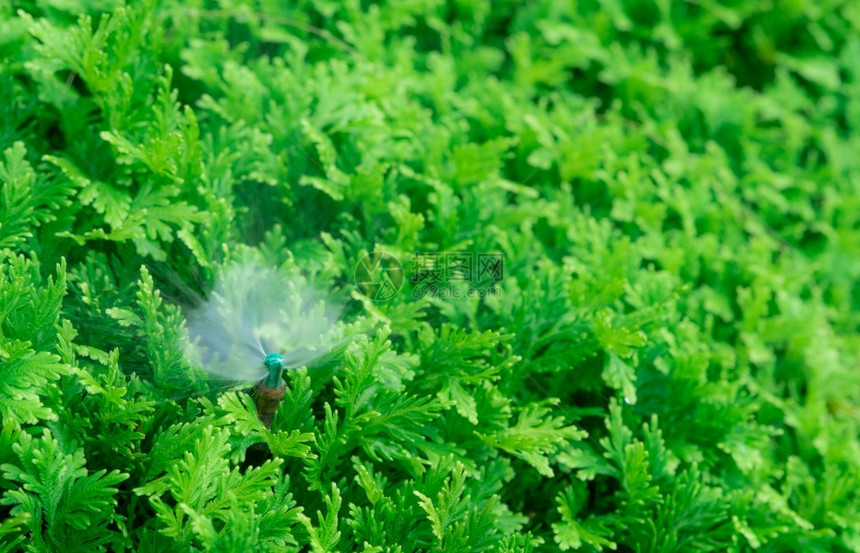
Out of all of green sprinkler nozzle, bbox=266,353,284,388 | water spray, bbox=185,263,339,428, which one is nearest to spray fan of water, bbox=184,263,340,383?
water spray, bbox=185,263,339,428

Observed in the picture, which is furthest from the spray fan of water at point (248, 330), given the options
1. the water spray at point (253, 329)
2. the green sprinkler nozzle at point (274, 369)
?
the green sprinkler nozzle at point (274, 369)

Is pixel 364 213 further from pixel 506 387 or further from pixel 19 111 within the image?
pixel 19 111

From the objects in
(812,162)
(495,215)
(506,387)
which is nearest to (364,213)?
(495,215)

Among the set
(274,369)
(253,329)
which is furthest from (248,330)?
(274,369)

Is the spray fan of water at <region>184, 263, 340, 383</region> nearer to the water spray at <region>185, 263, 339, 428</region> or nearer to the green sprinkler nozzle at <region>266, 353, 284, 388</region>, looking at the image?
the water spray at <region>185, 263, 339, 428</region>

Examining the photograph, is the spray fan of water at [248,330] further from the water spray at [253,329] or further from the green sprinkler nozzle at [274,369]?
the green sprinkler nozzle at [274,369]

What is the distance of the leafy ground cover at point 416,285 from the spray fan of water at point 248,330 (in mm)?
63

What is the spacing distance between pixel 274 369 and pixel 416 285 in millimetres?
677

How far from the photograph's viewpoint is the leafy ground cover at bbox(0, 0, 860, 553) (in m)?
2.15

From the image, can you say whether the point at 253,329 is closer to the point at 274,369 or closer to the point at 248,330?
the point at 248,330

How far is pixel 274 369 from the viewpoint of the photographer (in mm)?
2158

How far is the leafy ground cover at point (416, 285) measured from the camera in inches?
84.6

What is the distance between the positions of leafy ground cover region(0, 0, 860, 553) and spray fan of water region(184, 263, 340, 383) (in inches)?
2.5

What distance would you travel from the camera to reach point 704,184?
11.6 ft
